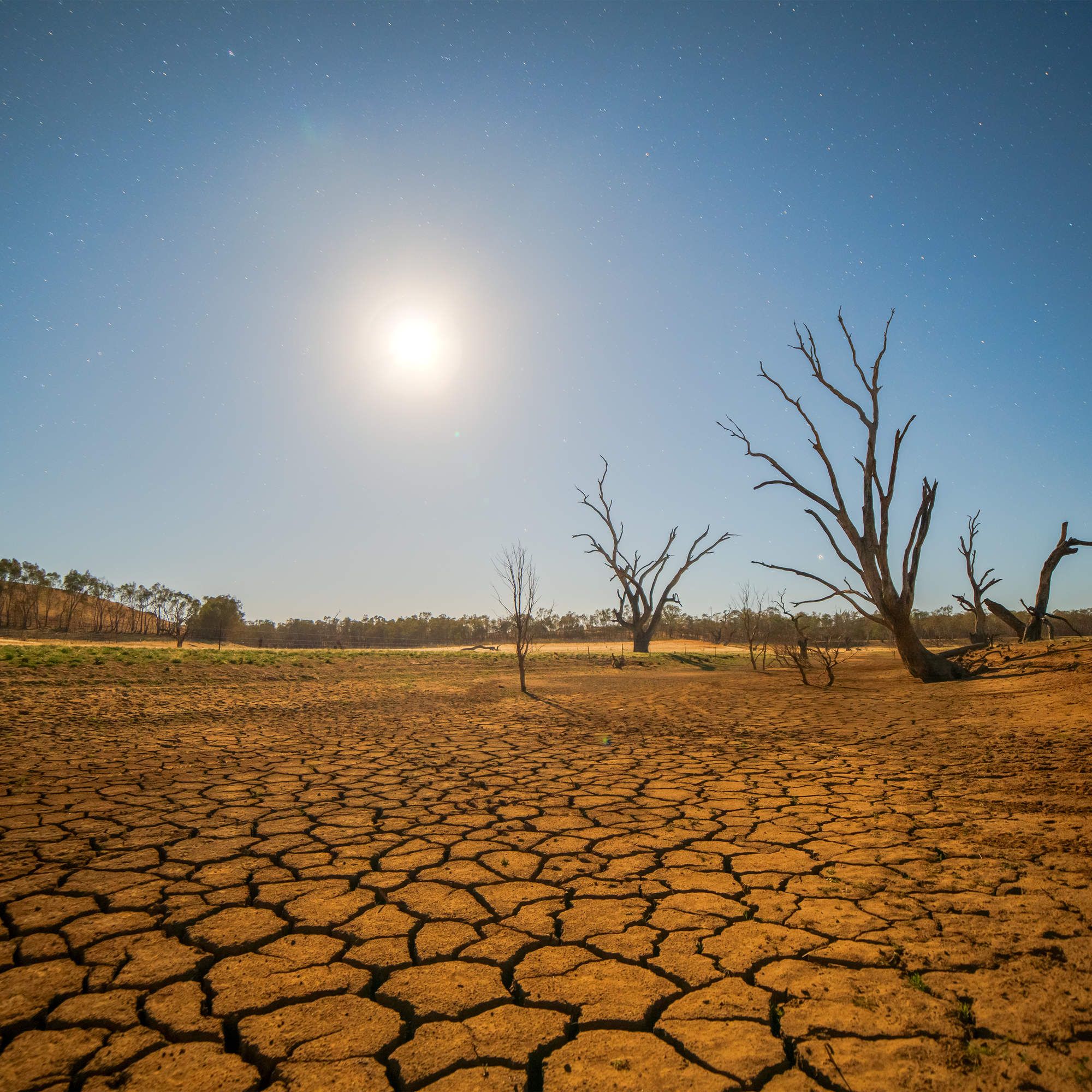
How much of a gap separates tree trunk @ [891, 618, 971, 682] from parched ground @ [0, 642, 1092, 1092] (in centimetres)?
555

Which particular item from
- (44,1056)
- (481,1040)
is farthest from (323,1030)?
(44,1056)

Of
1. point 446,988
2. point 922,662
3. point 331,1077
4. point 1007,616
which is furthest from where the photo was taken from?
point 1007,616

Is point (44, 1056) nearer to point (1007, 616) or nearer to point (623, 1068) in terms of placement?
point (623, 1068)

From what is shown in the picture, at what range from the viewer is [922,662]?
1147cm

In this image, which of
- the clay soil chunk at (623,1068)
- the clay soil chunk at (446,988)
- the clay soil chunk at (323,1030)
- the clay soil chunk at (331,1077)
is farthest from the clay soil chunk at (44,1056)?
the clay soil chunk at (623,1068)

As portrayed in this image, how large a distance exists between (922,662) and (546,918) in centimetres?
1189

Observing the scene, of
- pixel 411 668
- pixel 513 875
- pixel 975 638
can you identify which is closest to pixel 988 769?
pixel 513 875

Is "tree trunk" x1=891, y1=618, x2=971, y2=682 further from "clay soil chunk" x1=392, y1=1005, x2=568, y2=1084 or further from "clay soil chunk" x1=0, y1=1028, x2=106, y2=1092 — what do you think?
"clay soil chunk" x1=0, y1=1028, x2=106, y2=1092

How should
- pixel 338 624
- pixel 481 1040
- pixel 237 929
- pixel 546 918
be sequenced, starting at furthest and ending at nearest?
pixel 338 624 < pixel 546 918 < pixel 237 929 < pixel 481 1040

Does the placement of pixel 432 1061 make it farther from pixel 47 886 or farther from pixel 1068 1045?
pixel 47 886

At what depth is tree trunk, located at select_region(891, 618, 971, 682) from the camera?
11.2m

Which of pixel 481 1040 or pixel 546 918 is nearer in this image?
pixel 481 1040

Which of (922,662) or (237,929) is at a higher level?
(922,662)

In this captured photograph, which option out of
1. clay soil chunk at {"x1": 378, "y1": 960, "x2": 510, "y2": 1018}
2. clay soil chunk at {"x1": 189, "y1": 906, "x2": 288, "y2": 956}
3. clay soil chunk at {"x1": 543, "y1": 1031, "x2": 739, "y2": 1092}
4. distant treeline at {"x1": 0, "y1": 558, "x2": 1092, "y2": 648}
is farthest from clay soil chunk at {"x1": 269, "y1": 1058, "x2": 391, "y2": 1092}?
distant treeline at {"x1": 0, "y1": 558, "x2": 1092, "y2": 648}
